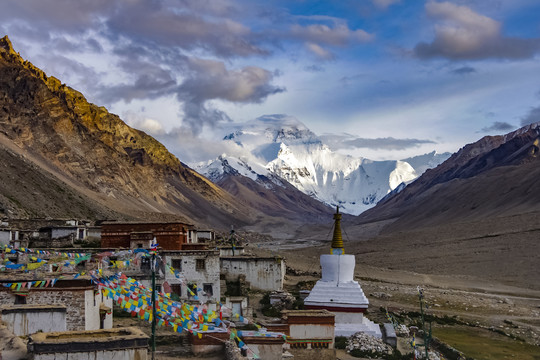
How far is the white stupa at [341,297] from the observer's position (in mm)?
24422

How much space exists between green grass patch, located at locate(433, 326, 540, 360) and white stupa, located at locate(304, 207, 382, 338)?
3.49m

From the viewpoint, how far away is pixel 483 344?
2592 centimetres

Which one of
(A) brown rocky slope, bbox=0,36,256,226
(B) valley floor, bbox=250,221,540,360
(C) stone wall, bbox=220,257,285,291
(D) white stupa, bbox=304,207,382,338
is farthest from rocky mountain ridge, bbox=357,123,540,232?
(D) white stupa, bbox=304,207,382,338

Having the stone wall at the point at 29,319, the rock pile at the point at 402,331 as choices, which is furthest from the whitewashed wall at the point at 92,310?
the rock pile at the point at 402,331

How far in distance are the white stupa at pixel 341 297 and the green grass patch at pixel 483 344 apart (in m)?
3.49

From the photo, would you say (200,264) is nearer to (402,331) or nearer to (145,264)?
(145,264)

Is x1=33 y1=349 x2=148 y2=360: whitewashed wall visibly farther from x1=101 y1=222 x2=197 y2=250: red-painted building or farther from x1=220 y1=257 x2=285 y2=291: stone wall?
x1=220 y1=257 x2=285 y2=291: stone wall

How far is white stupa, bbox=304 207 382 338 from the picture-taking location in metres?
24.4

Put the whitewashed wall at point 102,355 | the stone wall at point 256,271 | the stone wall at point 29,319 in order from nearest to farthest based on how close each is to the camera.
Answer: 1. the whitewashed wall at point 102,355
2. the stone wall at point 29,319
3. the stone wall at point 256,271

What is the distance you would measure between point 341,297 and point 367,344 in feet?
9.55

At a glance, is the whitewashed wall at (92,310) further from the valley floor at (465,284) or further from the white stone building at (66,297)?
the valley floor at (465,284)

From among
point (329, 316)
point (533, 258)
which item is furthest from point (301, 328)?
point (533, 258)

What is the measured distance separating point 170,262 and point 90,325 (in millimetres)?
11059

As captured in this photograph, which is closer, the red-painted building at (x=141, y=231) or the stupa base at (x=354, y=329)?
the stupa base at (x=354, y=329)
